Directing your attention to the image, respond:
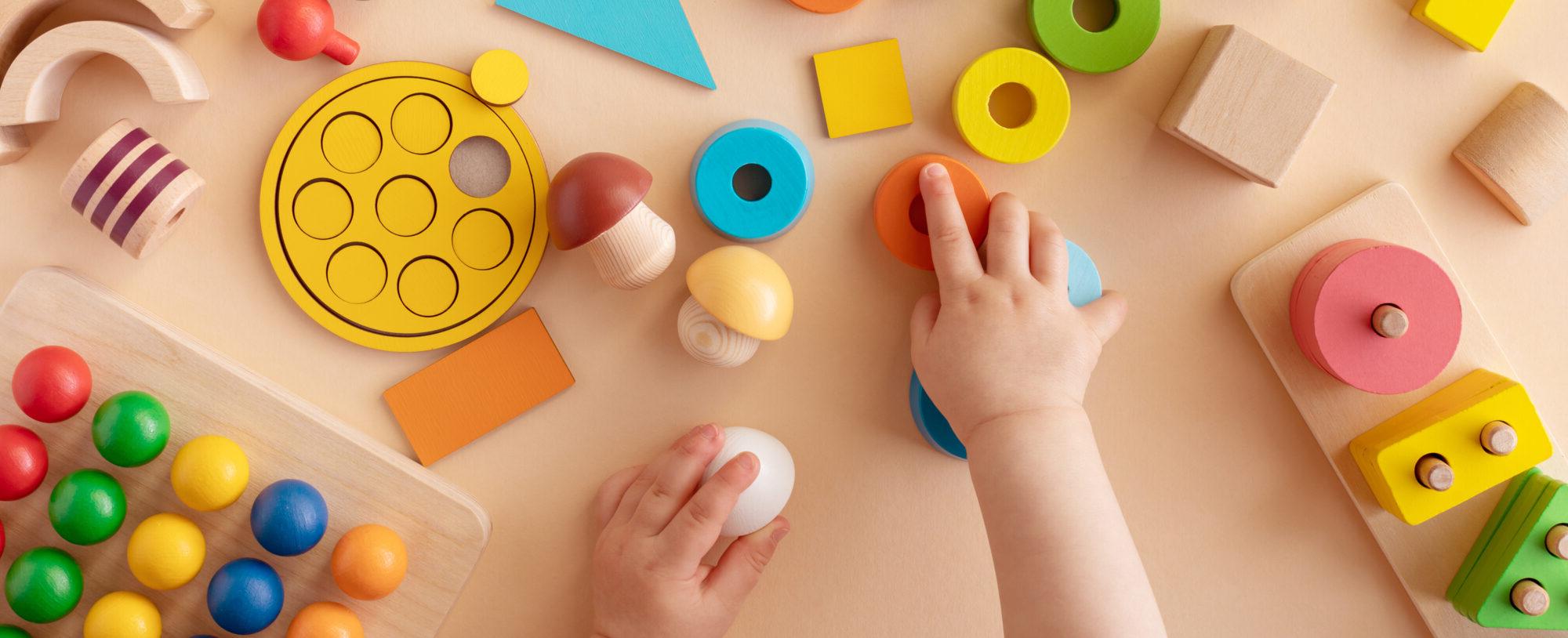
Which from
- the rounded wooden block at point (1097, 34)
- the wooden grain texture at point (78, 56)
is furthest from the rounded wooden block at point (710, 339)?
the wooden grain texture at point (78, 56)

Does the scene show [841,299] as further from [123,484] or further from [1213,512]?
[123,484]

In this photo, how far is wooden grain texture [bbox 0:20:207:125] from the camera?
64cm

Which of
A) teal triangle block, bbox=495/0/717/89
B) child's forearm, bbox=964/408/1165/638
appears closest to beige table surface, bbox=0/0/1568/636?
teal triangle block, bbox=495/0/717/89

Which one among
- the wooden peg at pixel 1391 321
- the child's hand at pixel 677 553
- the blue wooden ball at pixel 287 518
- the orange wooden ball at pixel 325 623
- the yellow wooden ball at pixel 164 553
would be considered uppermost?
the wooden peg at pixel 1391 321

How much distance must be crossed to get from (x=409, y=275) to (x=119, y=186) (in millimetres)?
212

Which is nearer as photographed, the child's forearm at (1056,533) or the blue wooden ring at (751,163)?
the child's forearm at (1056,533)

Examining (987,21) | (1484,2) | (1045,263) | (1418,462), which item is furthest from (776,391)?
(1484,2)

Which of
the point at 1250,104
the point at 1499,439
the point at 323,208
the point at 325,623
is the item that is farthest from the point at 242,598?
the point at 1499,439

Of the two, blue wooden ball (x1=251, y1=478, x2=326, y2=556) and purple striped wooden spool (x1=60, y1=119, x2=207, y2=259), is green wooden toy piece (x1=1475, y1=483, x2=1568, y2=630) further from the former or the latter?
purple striped wooden spool (x1=60, y1=119, x2=207, y2=259)

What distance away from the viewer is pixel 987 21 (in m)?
0.67

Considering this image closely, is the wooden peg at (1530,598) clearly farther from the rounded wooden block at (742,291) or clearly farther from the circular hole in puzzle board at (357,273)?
the circular hole in puzzle board at (357,273)

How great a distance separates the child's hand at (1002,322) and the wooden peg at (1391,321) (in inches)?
7.0

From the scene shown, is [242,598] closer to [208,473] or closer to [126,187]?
[208,473]

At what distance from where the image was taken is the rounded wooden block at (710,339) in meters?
0.63
